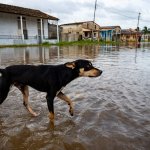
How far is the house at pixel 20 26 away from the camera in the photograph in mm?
33719

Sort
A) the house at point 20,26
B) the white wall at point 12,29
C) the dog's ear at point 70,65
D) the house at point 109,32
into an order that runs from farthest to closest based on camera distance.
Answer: the house at point 109,32 < the house at point 20,26 < the white wall at point 12,29 < the dog's ear at point 70,65

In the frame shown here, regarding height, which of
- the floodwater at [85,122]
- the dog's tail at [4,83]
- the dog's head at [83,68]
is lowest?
the floodwater at [85,122]

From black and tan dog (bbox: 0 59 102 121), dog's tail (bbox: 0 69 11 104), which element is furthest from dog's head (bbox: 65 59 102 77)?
dog's tail (bbox: 0 69 11 104)

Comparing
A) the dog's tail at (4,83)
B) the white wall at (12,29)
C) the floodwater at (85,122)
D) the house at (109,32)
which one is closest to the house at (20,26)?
the white wall at (12,29)

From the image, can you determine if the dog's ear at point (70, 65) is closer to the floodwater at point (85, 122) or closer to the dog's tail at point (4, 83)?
the floodwater at point (85, 122)

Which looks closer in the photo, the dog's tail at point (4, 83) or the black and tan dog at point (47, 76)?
the black and tan dog at point (47, 76)

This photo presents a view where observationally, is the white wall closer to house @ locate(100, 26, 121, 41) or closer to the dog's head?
the dog's head

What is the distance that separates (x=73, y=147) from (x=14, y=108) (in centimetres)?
213

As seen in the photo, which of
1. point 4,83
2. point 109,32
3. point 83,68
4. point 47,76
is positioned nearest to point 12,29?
point 4,83

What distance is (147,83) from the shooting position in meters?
6.91

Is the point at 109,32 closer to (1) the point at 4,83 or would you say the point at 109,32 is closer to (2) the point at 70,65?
(2) the point at 70,65

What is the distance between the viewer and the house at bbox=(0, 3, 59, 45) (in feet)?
111

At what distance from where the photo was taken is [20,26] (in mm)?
36875

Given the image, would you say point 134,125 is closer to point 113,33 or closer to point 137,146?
point 137,146
